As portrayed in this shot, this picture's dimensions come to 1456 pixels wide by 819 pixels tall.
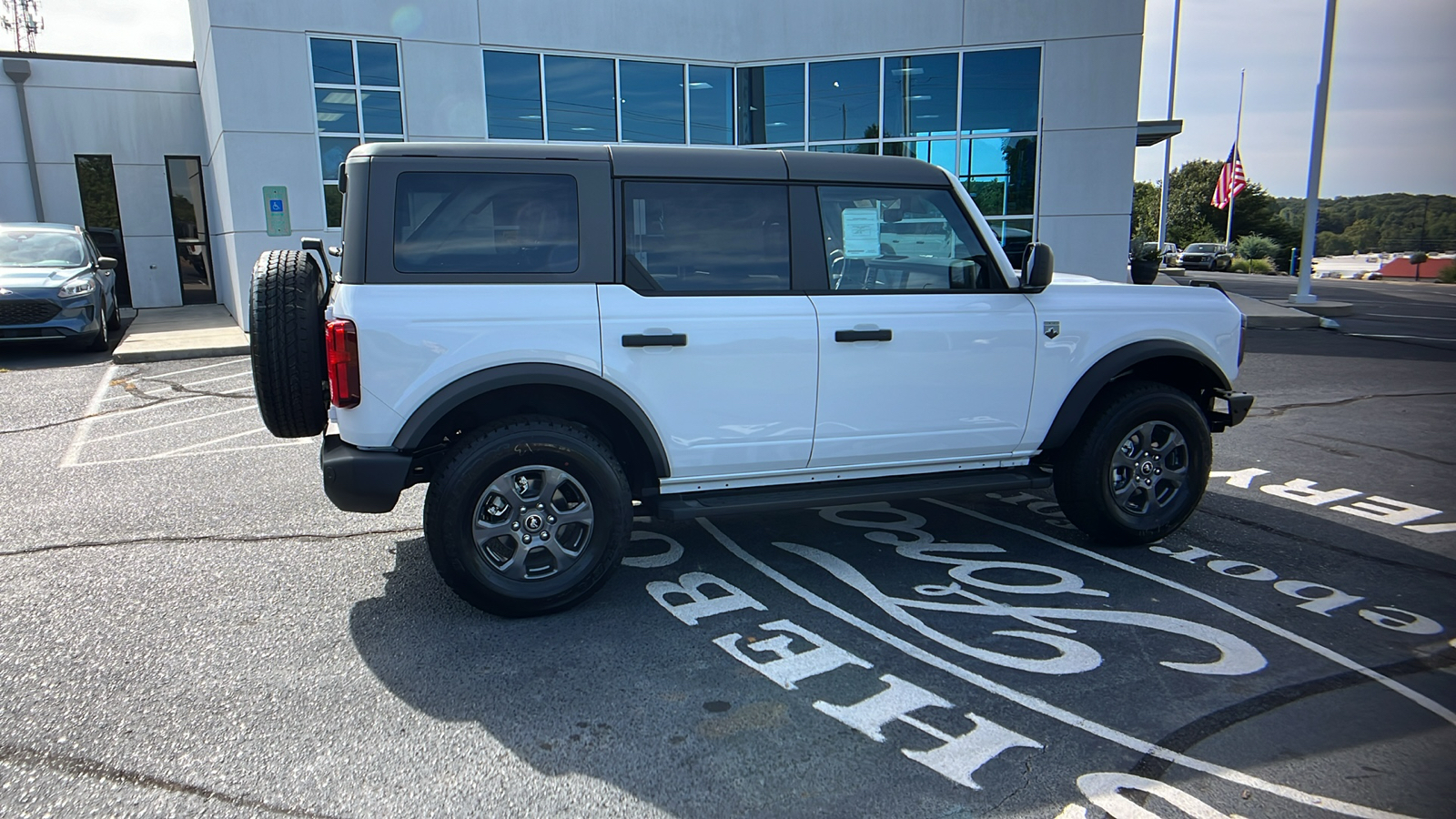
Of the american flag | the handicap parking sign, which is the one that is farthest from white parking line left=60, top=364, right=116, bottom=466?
the american flag

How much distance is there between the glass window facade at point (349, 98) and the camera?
44.5 feet

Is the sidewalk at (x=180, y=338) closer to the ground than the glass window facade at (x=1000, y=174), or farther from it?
closer to the ground

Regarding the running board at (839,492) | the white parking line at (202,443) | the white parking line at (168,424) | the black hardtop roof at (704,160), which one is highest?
the black hardtop roof at (704,160)

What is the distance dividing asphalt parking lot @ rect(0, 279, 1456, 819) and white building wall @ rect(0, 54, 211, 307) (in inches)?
569

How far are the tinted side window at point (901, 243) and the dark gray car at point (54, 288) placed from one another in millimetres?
11578

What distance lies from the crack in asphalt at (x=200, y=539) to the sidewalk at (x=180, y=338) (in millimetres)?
8041

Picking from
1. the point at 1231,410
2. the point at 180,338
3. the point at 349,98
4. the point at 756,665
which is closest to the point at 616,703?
the point at 756,665

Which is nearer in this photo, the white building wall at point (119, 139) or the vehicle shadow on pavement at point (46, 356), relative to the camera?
the vehicle shadow on pavement at point (46, 356)

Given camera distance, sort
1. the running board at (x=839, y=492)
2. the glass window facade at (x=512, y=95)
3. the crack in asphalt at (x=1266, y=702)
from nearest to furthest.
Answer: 1. the crack in asphalt at (x=1266, y=702)
2. the running board at (x=839, y=492)
3. the glass window facade at (x=512, y=95)

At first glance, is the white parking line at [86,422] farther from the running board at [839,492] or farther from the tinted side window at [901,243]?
the tinted side window at [901,243]

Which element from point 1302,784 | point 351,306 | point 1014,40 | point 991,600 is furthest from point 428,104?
point 1302,784

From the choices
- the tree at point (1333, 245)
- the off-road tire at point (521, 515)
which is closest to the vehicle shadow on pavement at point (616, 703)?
the off-road tire at point (521, 515)

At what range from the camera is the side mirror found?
442cm

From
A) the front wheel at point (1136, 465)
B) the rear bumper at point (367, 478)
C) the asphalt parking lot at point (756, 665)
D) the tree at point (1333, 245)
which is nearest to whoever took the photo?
the asphalt parking lot at point (756, 665)
